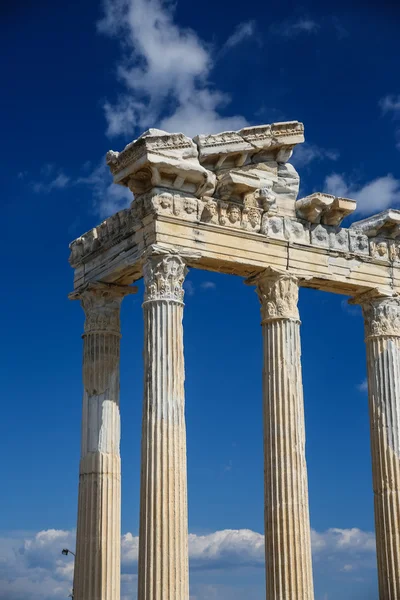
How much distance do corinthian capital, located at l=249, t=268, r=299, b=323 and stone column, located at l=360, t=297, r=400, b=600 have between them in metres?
4.32

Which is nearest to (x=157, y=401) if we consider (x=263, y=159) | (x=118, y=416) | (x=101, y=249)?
(x=118, y=416)

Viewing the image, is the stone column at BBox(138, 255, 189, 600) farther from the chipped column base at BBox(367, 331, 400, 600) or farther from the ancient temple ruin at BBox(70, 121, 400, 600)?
the chipped column base at BBox(367, 331, 400, 600)

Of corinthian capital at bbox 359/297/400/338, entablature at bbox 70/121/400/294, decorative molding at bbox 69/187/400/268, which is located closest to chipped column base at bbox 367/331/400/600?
corinthian capital at bbox 359/297/400/338

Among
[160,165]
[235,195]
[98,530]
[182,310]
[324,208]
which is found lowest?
[98,530]

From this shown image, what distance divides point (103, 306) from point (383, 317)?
34.7 ft

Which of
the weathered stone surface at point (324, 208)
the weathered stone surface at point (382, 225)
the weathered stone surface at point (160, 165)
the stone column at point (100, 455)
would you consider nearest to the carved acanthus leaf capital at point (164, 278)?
the weathered stone surface at point (160, 165)

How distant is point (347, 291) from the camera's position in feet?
137

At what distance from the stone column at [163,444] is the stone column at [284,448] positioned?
12.8ft

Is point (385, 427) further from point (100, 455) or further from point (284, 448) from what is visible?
point (100, 455)

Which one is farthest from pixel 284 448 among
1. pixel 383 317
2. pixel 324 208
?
pixel 324 208

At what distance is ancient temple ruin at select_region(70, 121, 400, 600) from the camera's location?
34.5 m

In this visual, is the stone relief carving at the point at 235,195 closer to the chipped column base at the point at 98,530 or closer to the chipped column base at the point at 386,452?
the chipped column base at the point at 386,452

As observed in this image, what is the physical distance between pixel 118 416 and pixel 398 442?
1036 cm

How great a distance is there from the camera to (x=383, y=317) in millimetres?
41250
